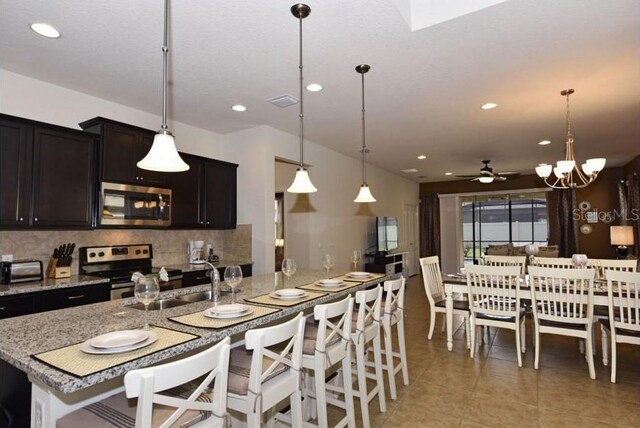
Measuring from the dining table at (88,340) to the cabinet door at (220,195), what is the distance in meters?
2.49

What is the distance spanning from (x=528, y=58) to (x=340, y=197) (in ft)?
13.1

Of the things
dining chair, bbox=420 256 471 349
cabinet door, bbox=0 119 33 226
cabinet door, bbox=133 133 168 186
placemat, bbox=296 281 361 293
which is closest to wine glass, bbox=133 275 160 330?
placemat, bbox=296 281 361 293

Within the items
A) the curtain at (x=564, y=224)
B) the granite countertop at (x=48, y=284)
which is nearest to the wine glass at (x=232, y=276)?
the granite countertop at (x=48, y=284)

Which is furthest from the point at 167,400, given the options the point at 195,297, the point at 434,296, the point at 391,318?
the point at 434,296

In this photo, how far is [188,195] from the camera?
14.6 feet

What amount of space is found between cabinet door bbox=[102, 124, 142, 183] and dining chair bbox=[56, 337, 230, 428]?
268 centimetres

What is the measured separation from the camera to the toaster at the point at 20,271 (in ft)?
9.63

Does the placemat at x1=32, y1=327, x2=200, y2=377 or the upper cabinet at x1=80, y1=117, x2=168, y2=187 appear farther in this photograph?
the upper cabinet at x1=80, y1=117, x2=168, y2=187

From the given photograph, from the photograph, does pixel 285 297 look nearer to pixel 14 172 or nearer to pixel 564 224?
pixel 14 172

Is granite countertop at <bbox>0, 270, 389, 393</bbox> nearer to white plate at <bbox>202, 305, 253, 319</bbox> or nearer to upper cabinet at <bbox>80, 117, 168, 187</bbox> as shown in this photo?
white plate at <bbox>202, 305, 253, 319</bbox>

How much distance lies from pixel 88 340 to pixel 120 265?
108 inches

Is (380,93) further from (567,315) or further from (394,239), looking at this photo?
(394,239)

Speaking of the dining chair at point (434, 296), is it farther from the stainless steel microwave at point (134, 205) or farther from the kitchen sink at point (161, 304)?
the stainless steel microwave at point (134, 205)

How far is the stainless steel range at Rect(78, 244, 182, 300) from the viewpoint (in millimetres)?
3421
